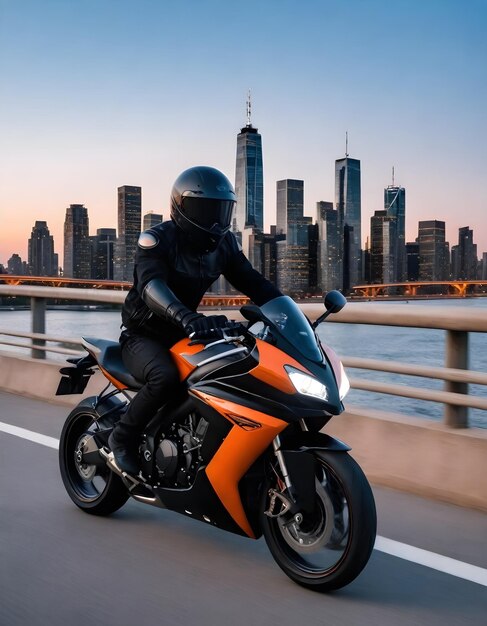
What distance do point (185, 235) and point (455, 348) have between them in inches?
79.4

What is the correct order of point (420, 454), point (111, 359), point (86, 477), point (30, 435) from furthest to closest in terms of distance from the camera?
point (30, 435) → point (420, 454) → point (86, 477) → point (111, 359)

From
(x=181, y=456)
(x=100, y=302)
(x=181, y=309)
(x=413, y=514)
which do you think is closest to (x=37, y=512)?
(x=181, y=456)

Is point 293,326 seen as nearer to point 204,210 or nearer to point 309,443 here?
point 309,443

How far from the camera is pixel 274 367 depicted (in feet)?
12.2

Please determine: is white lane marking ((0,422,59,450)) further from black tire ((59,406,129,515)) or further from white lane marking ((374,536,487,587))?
white lane marking ((374,536,487,587))

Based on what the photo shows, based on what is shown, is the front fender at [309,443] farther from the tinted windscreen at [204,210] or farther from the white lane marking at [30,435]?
the white lane marking at [30,435]

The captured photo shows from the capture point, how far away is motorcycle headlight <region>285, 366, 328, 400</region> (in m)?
3.64

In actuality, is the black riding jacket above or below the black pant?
above

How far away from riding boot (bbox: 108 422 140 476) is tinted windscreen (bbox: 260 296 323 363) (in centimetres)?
109

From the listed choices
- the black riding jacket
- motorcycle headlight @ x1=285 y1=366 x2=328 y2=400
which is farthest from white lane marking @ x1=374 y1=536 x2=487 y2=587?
the black riding jacket

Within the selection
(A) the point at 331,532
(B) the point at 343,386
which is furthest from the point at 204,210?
(A) the point at 331,532

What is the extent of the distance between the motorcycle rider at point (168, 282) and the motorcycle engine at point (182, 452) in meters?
0.17

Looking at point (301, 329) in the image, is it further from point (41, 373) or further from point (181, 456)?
point (41, 373)

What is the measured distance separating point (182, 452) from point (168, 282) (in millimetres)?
873
